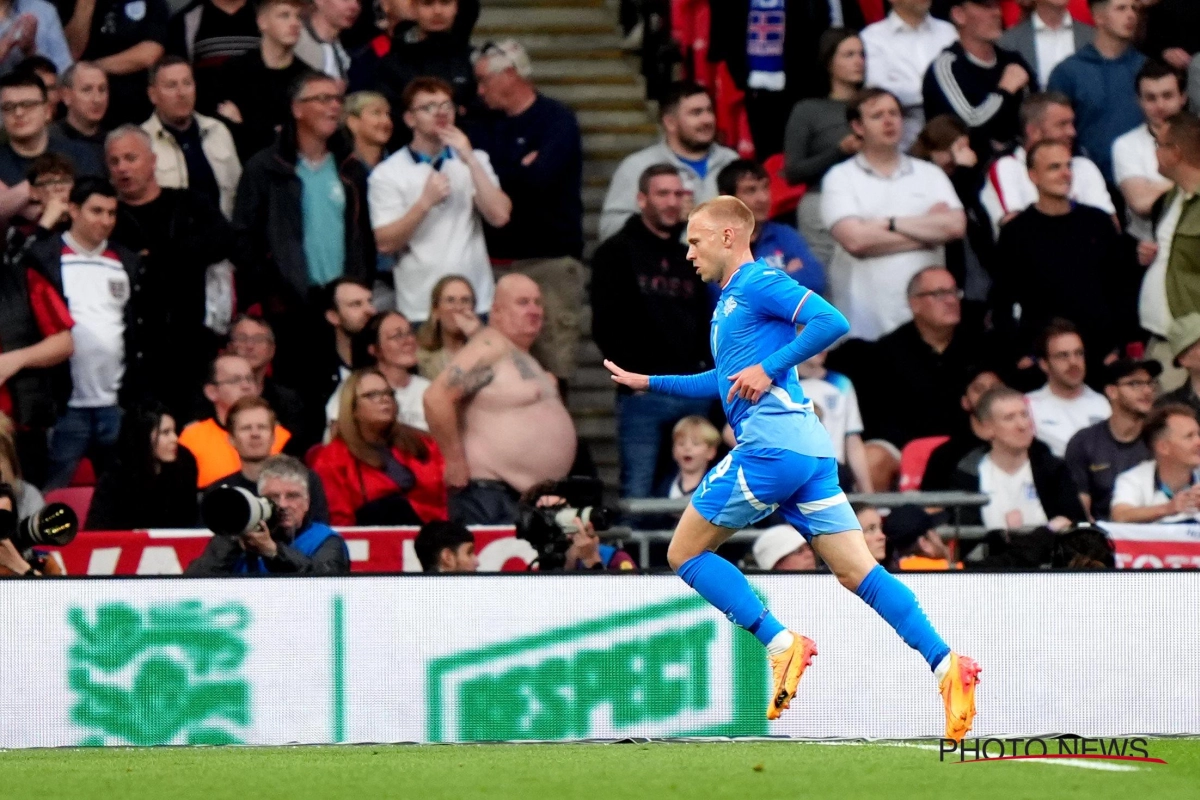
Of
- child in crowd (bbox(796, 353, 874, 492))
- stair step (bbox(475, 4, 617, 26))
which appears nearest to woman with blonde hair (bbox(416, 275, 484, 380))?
child in crowd (bbox(796, 353, 874, 492))

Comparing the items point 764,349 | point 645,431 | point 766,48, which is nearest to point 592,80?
point 766,48

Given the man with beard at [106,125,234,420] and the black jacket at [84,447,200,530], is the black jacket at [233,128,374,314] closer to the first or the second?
the man with beard at [106,125,234,420]

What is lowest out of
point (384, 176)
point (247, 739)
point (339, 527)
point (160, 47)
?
point (247, 739)

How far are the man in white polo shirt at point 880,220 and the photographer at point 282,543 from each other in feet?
12.9

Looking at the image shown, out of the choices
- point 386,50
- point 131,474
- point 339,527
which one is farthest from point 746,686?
point 386,50

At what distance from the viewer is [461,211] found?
39.4 feet

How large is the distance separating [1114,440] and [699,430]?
2.40 metres

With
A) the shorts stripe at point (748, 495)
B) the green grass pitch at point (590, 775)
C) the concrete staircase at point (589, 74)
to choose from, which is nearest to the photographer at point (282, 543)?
the green grass pitch at point (590, 775)

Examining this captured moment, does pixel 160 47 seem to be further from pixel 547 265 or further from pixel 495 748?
pixel 495 748

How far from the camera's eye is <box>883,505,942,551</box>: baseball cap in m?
10.4

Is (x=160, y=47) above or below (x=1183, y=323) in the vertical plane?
above

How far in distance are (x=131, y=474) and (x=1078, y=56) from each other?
6.66 meters

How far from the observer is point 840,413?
38.1 feet

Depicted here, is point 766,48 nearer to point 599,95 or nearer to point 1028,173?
point 599,95
